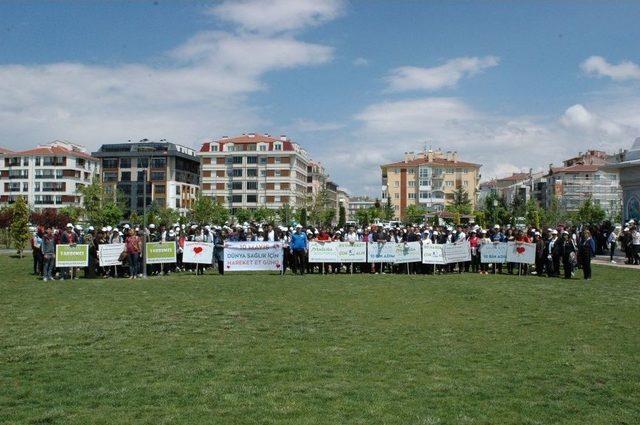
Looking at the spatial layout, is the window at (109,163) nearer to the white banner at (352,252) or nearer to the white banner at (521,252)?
the white banner at (352,252)

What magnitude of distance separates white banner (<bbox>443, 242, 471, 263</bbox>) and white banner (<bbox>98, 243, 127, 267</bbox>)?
1284 centimetres

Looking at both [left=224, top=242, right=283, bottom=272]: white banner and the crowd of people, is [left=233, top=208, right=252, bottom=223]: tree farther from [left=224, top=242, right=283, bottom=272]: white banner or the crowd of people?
[left=224, top=242, right=283, bottom=272]: white banner

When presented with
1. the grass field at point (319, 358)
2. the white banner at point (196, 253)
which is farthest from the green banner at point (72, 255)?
the grass field at point (319, 358)

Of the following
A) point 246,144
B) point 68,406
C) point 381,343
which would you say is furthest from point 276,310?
point 246,144

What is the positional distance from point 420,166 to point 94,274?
122m

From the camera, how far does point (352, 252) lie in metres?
27.6

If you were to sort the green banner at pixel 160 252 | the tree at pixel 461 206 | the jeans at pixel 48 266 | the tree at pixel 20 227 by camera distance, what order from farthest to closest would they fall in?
the tree at pixel 461 206, the tree at pixel 20 227, the green banner at pixel 160 252, the jeans at pixel 48 266

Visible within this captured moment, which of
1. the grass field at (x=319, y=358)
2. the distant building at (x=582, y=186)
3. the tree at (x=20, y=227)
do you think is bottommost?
the grass field at (x=319, y=358)

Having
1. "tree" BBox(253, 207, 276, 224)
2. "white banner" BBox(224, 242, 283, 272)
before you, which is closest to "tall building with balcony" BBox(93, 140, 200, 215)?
"tree" BBox(253, 207, 276, 224)

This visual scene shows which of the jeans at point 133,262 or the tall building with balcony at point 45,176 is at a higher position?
the tall building with balcony at point 45,176

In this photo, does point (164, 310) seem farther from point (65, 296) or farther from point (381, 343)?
point (381, 343)

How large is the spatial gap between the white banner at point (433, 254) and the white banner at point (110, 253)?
38.9 feet

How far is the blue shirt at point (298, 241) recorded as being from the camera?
27.0m

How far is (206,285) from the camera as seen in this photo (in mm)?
21812
